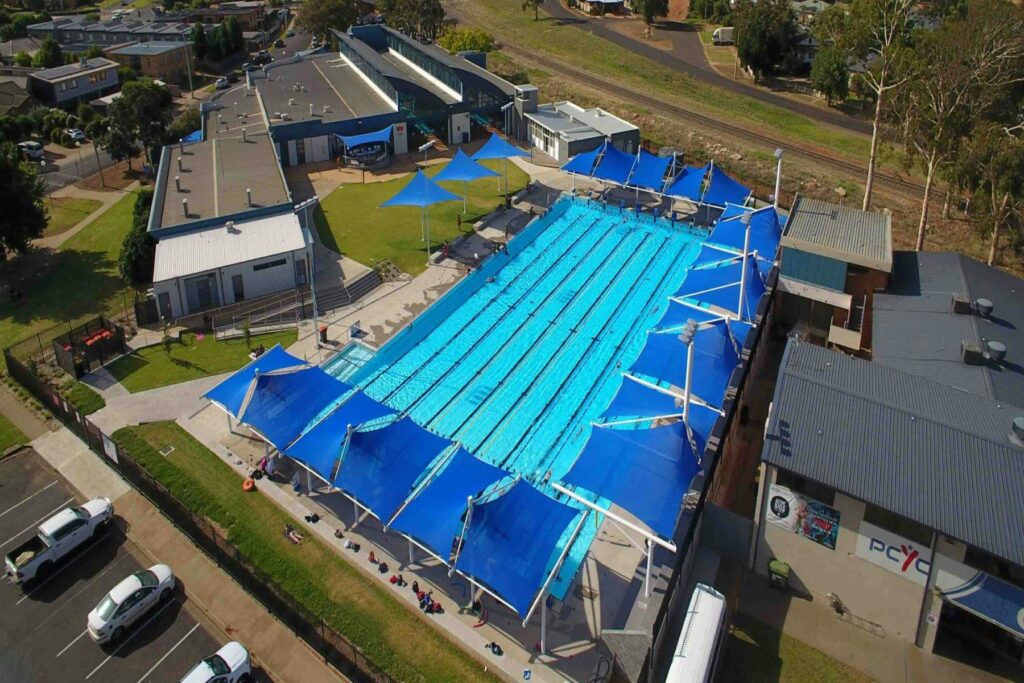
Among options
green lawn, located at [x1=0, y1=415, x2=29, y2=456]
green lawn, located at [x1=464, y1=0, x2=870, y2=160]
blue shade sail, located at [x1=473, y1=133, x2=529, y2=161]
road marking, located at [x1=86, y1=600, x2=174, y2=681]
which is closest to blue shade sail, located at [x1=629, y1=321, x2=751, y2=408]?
road marking, located at [x1=86, y1=600, x2=174, y2=681]

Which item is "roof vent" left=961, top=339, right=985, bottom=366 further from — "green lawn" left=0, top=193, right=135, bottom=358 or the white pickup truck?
"green lawn" left=0, top=193, right=135, bottom=358

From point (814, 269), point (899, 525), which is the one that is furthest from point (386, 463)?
point (814, 269)

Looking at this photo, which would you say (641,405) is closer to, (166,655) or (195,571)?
(195,571)

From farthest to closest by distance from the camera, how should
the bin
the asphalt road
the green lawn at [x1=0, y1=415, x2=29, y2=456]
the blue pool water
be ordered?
the asphalt road
the blue pool water
the green lawn at [x1=0, y1=415, x2=29, y2=456]
the bin

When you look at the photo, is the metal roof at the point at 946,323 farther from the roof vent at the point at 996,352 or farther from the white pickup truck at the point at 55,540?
the white pickup truck at the point at 55,540

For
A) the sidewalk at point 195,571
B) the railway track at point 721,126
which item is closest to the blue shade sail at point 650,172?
the railway track at point 721,126

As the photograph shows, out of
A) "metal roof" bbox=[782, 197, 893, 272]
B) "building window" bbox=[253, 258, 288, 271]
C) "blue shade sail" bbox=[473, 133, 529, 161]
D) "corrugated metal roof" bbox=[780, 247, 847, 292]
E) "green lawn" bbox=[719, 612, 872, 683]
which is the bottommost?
"green lawn" bbox=[719, 612, 872, 683]

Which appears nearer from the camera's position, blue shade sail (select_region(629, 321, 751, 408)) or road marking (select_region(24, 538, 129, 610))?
road marking (select_region(24, 538, 129, 610))
